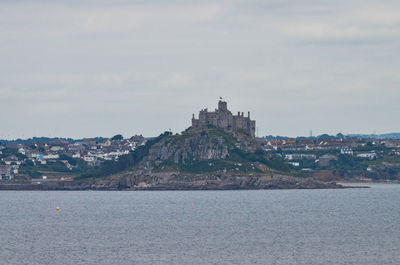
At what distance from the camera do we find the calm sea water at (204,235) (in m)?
72.1

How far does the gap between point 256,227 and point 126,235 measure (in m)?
18.3

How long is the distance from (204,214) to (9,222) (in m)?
30.9

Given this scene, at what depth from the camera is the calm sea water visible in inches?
2840

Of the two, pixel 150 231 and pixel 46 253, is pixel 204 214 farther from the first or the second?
pixel 46 253

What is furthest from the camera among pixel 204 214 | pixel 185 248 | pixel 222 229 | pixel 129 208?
pixel 129 208

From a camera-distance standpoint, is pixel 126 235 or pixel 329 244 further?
pixel 126 235

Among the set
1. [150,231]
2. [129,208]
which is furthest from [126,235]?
[129,208]

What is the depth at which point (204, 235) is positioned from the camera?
9119 centimetres

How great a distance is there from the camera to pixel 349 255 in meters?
72.6

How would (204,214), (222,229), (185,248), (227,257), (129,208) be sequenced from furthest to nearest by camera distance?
(129,208), (204,214), (222,229), (185,248), (227,257)

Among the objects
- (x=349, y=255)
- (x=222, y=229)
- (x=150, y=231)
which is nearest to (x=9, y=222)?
(x=150, y=231)

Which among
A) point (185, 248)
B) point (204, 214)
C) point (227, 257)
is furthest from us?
point (204, 214)

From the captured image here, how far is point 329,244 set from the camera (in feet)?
265

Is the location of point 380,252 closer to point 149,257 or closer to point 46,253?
point 149,257
